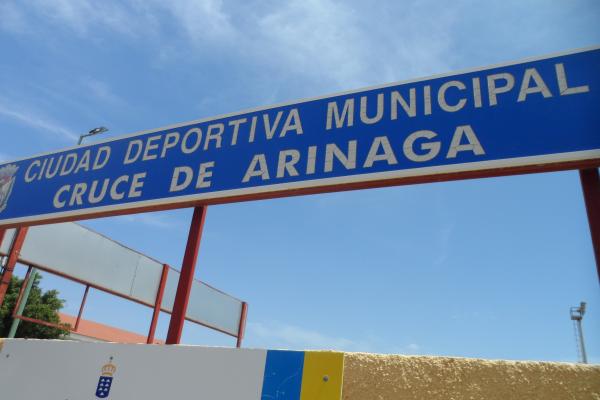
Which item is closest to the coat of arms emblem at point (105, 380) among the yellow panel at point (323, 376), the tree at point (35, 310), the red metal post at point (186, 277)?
the red metal post at point (186, 277)

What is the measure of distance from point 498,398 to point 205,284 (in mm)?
15579

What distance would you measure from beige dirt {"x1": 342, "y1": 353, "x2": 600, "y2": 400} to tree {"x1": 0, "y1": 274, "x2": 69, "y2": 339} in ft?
76.5

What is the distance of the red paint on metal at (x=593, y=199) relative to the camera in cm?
242

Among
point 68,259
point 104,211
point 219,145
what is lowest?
point 104,211

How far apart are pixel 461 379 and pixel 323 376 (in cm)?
59

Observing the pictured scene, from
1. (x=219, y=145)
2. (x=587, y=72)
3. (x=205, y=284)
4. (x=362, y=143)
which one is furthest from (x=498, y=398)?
(x=205, y=284)

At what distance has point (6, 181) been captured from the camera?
190 inches

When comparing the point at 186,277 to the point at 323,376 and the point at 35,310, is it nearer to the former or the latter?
the point at 323,376

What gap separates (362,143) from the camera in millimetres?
3201

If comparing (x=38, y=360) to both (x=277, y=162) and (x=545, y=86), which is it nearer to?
(x=277, y=162)

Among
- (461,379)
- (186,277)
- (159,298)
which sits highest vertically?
(159,298)

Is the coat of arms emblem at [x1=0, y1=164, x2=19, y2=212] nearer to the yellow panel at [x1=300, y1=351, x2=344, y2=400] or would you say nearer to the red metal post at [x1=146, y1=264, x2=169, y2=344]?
the yellow panel at [x1=300, y1=351, x2=344, y2=400]

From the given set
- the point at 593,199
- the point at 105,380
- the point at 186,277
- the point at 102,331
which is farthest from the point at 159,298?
the point at 102,331

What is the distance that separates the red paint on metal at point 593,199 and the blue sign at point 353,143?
0.11 metres
